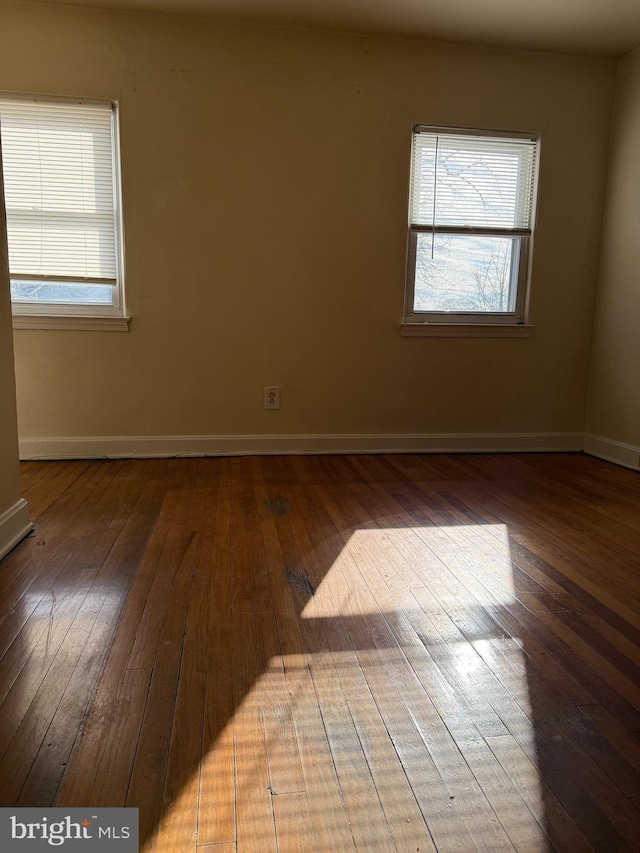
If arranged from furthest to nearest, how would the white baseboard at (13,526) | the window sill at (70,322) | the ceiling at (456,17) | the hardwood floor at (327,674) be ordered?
the window sill at (70,322) → the ceiling at (456,17) → the white baseboard at (13,526) → the hardwood floor at (327,674)

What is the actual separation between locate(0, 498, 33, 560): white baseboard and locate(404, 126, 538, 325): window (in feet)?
8.53

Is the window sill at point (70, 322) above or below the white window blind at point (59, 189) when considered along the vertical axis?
below

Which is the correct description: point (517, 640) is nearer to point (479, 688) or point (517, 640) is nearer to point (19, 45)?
point (479, 688)

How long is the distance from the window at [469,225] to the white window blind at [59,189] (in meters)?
1.94

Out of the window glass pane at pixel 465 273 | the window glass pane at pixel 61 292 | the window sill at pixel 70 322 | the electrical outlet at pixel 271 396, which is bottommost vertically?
the electrical outlet at pixel 271 396

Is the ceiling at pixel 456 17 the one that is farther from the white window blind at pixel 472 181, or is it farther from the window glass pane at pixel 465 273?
the window glass pane at pixel 465 273

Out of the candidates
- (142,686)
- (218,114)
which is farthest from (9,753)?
(218,114)

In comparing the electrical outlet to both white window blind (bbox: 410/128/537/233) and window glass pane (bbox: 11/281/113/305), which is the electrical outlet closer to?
window glass pane (bbox: 11/281/113/305)

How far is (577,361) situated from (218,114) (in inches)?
115

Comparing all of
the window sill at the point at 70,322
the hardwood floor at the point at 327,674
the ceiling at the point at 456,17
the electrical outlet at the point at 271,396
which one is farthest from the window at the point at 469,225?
the window sill at the point at 70,322

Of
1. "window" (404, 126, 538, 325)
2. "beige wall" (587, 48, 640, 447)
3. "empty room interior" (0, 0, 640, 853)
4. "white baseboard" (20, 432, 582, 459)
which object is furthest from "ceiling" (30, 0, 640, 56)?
"white baseboard" (20, 432, 582, 459)

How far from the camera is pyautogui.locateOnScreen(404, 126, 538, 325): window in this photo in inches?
150

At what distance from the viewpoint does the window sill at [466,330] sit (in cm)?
394

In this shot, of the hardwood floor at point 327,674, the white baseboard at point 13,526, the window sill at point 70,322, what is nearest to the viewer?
the hardwood floor at point 327,674
